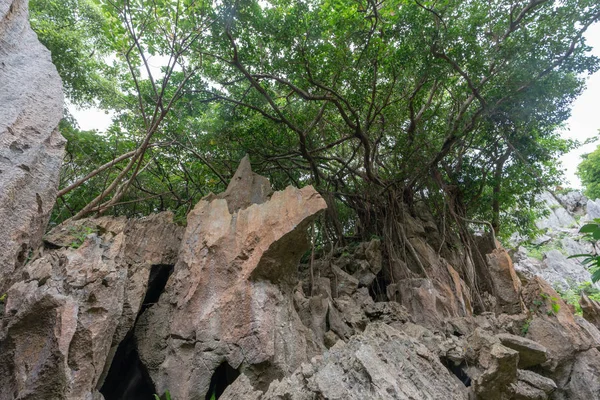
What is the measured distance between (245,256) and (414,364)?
2.14 m

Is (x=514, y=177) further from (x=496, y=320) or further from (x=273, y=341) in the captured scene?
(x=273, y=341)

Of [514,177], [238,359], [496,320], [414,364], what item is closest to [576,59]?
[514,177]

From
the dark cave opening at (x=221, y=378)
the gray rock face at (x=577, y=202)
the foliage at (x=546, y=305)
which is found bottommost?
the dark cave opening at (x=221, y=378)

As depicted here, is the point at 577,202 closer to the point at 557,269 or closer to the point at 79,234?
the point at 557,269

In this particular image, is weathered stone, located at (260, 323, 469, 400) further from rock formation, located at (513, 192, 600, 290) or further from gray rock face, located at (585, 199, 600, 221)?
gray rock face, located at (585, 199, 600, 221)

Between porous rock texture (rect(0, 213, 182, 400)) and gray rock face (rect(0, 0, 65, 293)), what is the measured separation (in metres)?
0.72

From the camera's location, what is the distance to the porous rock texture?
2.56 metres

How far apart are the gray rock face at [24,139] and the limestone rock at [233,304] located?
1.91m

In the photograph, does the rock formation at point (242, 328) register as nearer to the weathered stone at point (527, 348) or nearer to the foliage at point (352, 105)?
the weathered stone at point (527, 348)

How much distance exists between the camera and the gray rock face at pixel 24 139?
6.72 feet

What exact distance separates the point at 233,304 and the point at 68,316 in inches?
60.9

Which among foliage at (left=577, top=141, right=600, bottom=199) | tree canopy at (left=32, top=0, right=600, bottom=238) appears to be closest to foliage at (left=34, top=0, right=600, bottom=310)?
tree canopy at (left=32, top=0, right=600, bottom=238)

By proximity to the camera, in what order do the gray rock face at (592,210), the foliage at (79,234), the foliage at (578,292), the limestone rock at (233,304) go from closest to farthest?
the limestone rock at (233,304) → the foliage at (79,234) → the foliage at (578,292) → the gray rock face at (592,210)

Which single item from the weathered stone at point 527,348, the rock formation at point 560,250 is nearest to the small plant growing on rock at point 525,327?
the weathered stone at point 527,348
